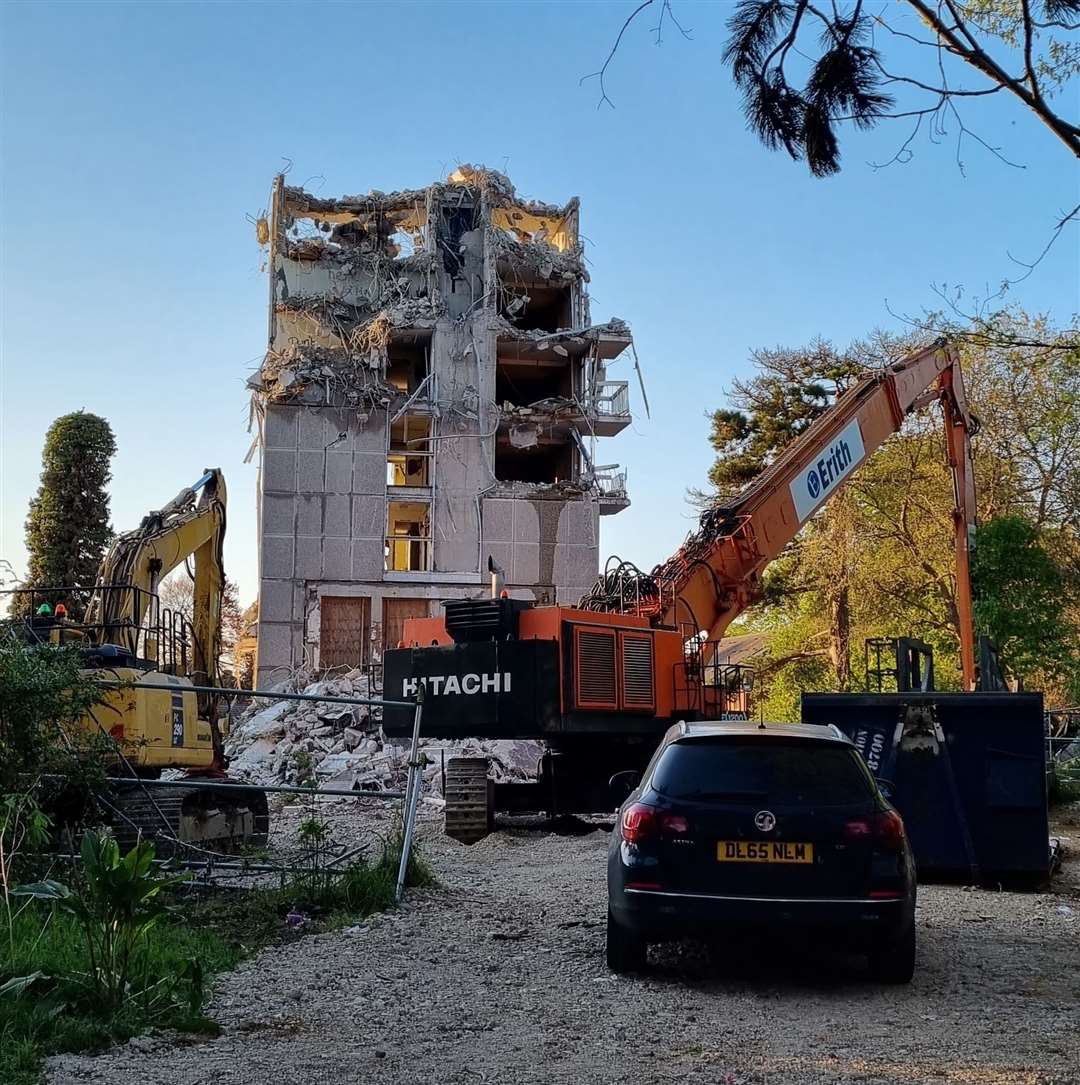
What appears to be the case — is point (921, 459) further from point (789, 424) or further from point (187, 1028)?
point (187, 1028)

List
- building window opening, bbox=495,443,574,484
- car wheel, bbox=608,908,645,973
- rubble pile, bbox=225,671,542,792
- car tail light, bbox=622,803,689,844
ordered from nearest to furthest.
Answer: car tail light, bbox=622,803,689,844, car wheel, bbox=608,908,645,973, rubble pile, bbox=225,671,542,792, building window opening, bbox=495,443,574,484

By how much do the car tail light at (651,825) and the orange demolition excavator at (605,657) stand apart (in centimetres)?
649

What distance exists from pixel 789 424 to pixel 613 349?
7306mm

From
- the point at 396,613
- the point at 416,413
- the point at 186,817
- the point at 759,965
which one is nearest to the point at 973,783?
the point at 759,965

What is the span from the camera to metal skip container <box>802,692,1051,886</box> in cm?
1133

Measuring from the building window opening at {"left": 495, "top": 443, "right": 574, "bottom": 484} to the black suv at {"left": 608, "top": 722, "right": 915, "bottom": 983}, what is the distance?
1460 inches

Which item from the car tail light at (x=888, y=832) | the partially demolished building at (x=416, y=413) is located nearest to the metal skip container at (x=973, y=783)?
the car tail light at (x=888, y=832)

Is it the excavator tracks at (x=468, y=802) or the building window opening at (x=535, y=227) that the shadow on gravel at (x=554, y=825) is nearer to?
the excavator tracks at (x=468, y=802)

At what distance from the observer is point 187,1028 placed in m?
6.12

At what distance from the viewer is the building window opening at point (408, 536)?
41938mm

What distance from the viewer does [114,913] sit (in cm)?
640

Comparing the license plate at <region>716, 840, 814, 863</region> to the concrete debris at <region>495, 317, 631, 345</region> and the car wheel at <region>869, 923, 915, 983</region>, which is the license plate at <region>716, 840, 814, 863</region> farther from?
the concrete debris at <region>495, 317, 631, 345</region>

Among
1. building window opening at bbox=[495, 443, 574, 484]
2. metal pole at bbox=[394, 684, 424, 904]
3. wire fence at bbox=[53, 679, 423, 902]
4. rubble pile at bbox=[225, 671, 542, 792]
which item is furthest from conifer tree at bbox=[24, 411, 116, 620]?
metal pole at bbox=[394, 684, 424, 904]

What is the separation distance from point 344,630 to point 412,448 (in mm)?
8187
